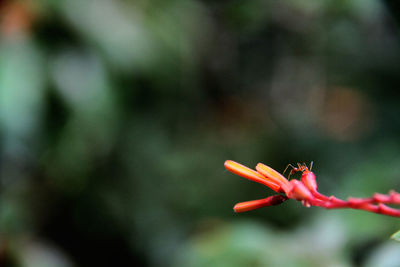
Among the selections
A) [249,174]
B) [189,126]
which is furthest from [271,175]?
[189,126]

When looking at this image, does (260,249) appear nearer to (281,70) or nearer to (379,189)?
(379,189)

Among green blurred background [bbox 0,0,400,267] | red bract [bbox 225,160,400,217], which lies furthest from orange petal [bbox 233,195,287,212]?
green blurred background [bbox 0,0,400,267]

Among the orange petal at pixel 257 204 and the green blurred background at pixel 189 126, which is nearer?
the orange petal at pixel 257 204

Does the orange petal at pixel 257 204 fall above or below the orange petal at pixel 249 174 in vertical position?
below

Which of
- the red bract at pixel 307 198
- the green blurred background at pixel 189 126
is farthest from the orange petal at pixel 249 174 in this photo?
the green blurred background at pixel 189 126

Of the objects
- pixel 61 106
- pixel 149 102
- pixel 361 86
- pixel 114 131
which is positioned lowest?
pixel 61 106

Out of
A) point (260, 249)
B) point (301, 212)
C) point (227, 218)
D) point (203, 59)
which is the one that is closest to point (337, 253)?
point (260, 249)

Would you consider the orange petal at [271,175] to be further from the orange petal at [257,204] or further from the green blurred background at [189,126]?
the green blurred background at [189,126]

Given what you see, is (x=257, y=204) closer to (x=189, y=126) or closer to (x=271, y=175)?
(x=271, y=175)
